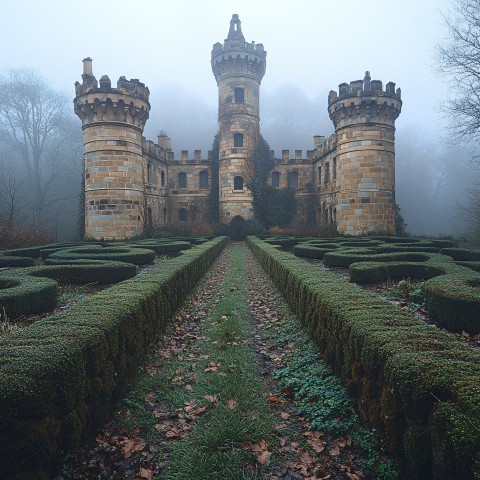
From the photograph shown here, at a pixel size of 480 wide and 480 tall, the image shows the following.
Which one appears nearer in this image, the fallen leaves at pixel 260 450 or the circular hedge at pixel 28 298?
the fallen leaves at pixel 260 450

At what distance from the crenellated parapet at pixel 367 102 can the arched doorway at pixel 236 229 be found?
1038cm

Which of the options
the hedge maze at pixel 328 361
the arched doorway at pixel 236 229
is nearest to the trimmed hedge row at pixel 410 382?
the hedge maze at pixel 328 361

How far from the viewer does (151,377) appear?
4.56 m

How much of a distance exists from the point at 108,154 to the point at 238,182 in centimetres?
1038

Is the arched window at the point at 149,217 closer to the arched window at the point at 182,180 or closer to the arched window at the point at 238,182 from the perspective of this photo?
the arched window at the point at 182,180

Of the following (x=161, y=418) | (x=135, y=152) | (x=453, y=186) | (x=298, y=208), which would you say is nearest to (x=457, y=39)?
(x=298, y=208)

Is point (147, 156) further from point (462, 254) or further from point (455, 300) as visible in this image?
point (455, 300)

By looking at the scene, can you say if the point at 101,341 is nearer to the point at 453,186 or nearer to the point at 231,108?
the point at 231,108

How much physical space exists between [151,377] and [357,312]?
8.66 ft

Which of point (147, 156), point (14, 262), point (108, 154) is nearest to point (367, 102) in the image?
point (147, 156)

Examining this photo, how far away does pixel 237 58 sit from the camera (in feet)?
87.1

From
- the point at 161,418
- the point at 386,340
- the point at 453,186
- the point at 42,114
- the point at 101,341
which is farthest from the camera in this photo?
the point at 453,186

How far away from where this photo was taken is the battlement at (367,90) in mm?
19781

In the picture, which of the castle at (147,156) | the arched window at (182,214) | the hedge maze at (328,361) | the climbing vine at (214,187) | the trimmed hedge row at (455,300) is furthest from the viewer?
the arched window at (182,214)
